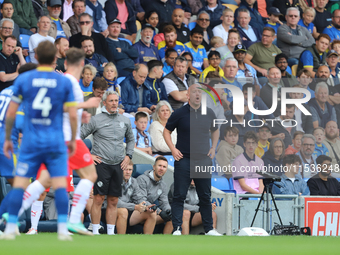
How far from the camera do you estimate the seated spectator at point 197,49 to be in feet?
51.0

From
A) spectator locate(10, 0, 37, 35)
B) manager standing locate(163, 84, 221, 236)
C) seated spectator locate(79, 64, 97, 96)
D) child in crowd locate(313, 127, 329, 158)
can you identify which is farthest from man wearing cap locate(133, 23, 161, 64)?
manager standing locate(163, 84, 221, 236)

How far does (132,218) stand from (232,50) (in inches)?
274

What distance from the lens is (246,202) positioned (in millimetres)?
10641

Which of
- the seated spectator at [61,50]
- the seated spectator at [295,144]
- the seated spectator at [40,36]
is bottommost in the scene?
the seated spectator at [295,144]

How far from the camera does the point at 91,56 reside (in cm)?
1293

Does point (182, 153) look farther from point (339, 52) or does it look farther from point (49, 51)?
point (339, 52)

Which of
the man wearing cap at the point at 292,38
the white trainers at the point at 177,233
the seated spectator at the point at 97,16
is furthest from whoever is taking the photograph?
the man wearing cap at the point at 292,38

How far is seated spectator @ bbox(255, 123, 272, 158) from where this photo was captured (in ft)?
40.1

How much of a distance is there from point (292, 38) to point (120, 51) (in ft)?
19.8

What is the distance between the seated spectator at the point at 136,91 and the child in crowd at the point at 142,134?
883mm

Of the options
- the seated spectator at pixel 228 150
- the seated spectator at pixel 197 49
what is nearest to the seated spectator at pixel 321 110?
the seated spectator at pixel 228 150

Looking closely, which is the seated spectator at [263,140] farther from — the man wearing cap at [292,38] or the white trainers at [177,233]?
the man wearing cap at [292,38]

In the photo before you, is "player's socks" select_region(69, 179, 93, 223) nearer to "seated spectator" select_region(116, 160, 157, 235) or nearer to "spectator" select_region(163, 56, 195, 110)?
"seated spectator" select_region(116, 160, 157, 235)

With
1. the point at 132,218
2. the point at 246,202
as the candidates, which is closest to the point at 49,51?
the point at 132,218
